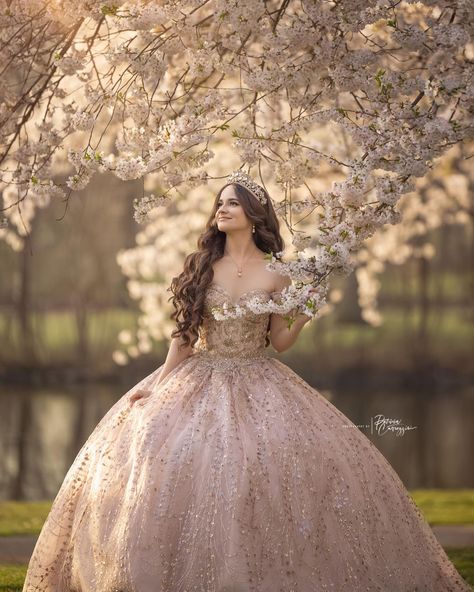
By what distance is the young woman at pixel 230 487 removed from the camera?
3795mm

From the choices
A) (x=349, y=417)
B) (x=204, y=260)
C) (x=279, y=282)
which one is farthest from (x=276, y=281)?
(x=349, y=417)

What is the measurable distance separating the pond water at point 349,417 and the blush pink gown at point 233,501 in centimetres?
592

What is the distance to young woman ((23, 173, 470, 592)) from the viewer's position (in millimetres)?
3795

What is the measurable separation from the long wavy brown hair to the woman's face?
0.07 feet

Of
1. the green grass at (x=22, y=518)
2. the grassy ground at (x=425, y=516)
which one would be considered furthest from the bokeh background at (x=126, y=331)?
the green grass at (x=22, y=518)

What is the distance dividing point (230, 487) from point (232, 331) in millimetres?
832

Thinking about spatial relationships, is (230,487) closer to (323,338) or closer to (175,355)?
(175,355)

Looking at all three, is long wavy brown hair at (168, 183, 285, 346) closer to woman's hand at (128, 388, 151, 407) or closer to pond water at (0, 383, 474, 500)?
woman's hand at (128, 388, 151, 407)

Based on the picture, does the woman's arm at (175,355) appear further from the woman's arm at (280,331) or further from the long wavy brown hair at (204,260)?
the woman's arm at (280,331)

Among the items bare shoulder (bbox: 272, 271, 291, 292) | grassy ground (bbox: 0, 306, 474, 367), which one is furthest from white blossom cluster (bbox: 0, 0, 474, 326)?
grassy ground (bbox: 0, 306, 474, 367)

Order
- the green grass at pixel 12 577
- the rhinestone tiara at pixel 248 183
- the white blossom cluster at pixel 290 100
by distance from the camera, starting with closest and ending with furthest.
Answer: the white blossom cluster at pixel 290 100 < the rhinestone tiara at pixel 248 183 < the green grass at pixel 12 577

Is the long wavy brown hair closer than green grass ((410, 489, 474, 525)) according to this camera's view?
Yes

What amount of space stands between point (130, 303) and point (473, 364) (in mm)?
6692

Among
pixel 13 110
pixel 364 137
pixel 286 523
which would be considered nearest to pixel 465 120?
pixel 364 137
